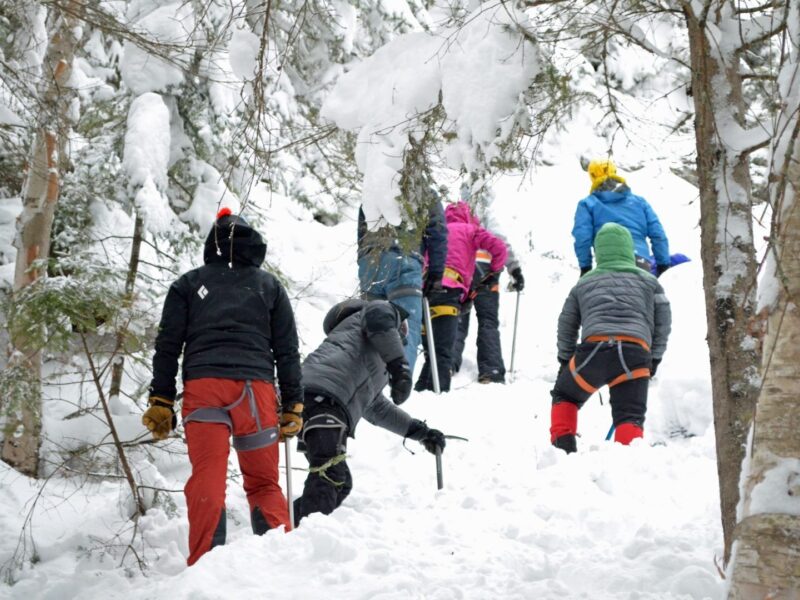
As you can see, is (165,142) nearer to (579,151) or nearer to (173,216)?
(173,216)

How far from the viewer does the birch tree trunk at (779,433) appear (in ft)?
7.55

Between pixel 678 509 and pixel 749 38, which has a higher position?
pixel 749 38

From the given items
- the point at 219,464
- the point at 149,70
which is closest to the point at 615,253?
the point at 219,464

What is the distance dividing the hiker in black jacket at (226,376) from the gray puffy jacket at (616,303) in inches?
103

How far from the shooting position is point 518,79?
359 centimetres

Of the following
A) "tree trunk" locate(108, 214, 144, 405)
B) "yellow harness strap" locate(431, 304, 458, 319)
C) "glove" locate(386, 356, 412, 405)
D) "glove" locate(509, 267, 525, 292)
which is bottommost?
"glove" locate(386, 356, 412, 405)

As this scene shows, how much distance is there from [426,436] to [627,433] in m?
1.60

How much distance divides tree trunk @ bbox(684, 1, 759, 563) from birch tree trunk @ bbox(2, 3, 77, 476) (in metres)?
4.47

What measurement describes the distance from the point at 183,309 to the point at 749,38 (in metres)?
3.19

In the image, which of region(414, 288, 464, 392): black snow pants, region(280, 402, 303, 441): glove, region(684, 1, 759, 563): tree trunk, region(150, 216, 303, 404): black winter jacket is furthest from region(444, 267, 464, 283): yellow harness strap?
region(684, 1, 759, 563): tree trunk

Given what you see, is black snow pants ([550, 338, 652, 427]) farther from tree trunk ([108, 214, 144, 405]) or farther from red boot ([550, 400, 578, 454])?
tree trunk ([108, 214, 144, 405])

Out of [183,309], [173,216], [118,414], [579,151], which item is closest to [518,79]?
[183,309]

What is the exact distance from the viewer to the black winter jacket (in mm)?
4566

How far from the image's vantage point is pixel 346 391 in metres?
5.23
